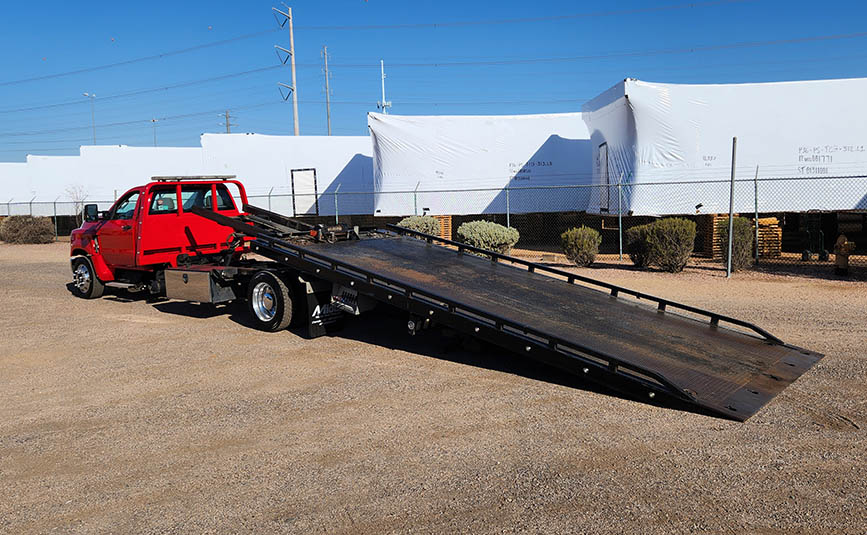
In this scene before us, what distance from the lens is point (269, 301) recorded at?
887 centimetres

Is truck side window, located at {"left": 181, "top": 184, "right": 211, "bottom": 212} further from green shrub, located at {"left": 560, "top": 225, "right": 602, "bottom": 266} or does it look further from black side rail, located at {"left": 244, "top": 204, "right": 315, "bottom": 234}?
green shrub, located at {"left": 560, "top": 225, "right": 602, "bottom": 266}

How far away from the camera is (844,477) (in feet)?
14.2

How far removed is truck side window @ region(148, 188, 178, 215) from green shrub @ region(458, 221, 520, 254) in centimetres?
Result: 807

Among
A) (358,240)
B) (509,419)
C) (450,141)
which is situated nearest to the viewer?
(509,419)

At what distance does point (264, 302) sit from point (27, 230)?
83.9 ft

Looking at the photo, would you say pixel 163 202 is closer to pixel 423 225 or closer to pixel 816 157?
pixel 423 225

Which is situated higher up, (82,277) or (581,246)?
(581,246)

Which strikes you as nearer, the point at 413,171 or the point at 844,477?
the point at 844,477

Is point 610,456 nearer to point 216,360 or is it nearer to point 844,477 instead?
point 844,477

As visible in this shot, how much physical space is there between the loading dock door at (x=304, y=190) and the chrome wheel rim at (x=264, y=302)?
61.6 feet

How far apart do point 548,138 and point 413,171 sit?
189 inches

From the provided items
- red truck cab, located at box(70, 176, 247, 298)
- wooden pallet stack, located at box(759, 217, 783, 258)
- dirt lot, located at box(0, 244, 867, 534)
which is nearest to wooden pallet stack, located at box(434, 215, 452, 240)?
wooden pallet stack, located at box(759, 217, 783, 258)

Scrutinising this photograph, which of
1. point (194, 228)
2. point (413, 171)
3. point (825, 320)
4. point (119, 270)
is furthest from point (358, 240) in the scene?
point (413, 171)

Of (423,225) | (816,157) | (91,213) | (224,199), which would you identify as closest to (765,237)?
(816,157)
